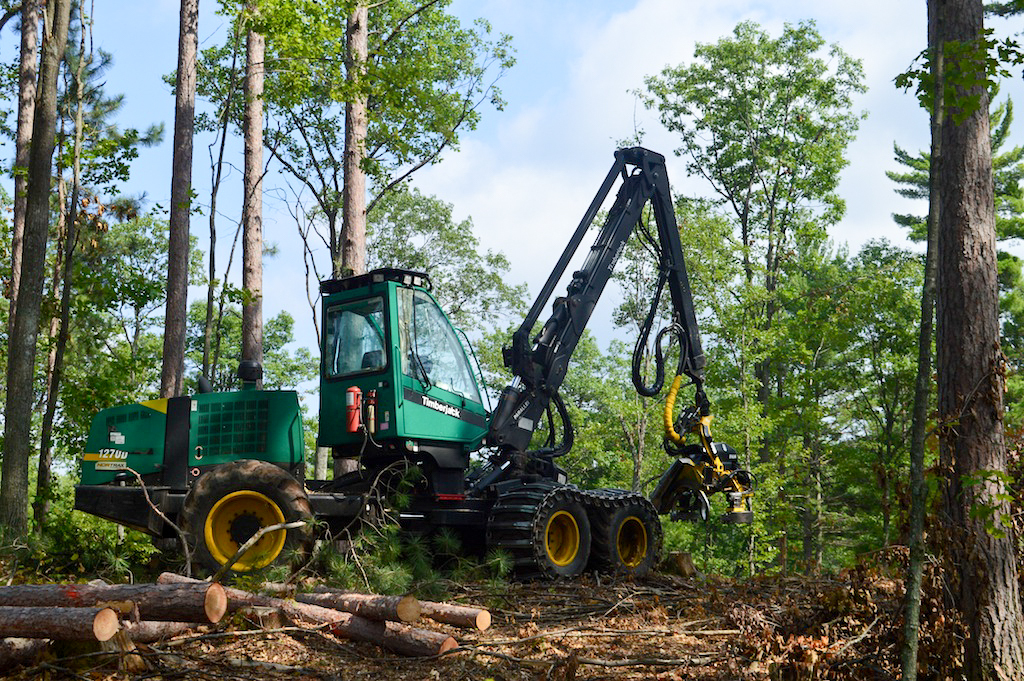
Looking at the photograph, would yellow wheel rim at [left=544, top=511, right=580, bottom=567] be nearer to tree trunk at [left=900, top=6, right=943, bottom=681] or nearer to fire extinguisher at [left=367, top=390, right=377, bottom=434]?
fire extinguisher at [left=367, top=390, right=377, bottom=434]

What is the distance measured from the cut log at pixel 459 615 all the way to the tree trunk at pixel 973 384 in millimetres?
3189

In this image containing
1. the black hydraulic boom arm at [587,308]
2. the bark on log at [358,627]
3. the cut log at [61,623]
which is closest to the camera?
the cut log at [61,623]

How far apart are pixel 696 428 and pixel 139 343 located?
3088cm

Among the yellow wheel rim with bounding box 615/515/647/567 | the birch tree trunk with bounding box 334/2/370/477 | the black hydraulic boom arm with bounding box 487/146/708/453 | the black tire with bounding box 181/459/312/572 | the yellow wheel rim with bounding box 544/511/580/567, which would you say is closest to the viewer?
the black tire with bounding box 181/459/312/572

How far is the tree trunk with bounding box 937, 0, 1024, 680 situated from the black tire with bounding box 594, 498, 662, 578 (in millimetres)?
4597

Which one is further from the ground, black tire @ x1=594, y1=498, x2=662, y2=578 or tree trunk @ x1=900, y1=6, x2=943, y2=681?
tree trunk @ x1=900, y1=6, x2=943, y2=681

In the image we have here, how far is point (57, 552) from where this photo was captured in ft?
34.7

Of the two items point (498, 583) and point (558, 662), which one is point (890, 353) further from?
point (558, 662)

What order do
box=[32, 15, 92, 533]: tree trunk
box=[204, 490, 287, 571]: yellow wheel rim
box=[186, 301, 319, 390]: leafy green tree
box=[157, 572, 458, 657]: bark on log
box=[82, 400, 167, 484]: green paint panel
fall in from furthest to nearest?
box=[186, 301, 319, 390]: leafy green tree < box=[32, 15, 92, 533]: tree trunk < box=[82, 400, 167, 484]: green paint panel < box=[204, 490, 287, 571]: yellow wheel rim < box=[157, 572, 458, 657]: bark on log

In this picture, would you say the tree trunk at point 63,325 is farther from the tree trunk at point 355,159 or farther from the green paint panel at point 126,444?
the green paint panel at point 126,444

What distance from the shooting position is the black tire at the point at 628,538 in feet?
34.2

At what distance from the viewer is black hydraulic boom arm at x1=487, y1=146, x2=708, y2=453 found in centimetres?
1075

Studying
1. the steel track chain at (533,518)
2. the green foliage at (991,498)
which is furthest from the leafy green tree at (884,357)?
the green foliage at (991,498)

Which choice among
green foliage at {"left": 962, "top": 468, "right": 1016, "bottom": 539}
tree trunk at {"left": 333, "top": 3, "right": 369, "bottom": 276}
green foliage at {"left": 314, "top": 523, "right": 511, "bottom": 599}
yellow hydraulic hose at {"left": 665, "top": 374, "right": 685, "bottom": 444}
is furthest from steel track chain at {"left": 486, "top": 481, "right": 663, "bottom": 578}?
tree trunk at {"left": 333, "top": 3, "right": 369, "bottom": 276}
